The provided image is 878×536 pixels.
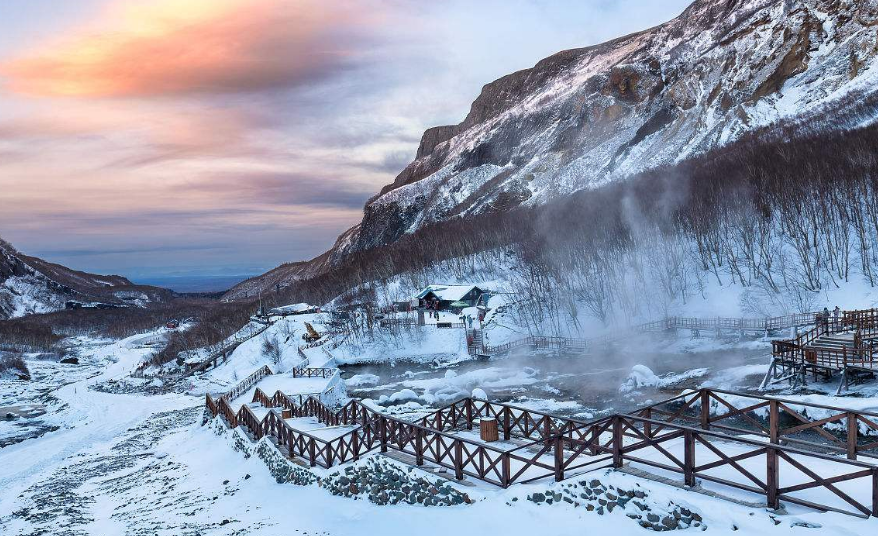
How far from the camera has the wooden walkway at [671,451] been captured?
37.9ft

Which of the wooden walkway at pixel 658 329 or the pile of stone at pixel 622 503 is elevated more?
the pile of stone at pixel 622 503

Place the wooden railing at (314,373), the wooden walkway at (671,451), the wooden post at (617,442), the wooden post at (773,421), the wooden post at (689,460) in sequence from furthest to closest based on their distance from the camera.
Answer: the wooden railing at (314,373) → the wooden post at (773,421) → the wooden post at (617,442) → the wooden post at (689,460) → the wooden walkway at (671,451)

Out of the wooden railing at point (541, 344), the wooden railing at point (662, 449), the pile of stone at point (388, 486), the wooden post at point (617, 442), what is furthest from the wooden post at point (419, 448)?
the wooden railing at point (541, 344)

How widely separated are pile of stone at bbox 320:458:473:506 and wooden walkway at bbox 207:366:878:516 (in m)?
0.60

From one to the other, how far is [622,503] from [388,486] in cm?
719

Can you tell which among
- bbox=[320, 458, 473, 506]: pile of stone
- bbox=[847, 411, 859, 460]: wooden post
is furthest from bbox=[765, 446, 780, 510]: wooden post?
bbox=[320, 458, 473, 506]: pile of stone

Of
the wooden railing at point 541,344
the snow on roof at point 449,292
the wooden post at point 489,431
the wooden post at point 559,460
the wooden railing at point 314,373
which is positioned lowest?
the wooden railing at point 314,373

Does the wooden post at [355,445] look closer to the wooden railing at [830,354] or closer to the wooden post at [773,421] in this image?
the wooden post at [773,421]

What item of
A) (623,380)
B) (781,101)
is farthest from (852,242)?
(781,101)

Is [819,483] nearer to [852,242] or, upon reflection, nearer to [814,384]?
[814,384]

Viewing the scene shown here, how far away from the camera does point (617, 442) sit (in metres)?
14.1

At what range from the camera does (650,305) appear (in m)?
71.2

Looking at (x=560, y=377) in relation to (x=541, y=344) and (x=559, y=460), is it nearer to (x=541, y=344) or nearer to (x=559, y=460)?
(x=541, y=344)

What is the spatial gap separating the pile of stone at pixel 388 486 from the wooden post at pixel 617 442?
369cm
